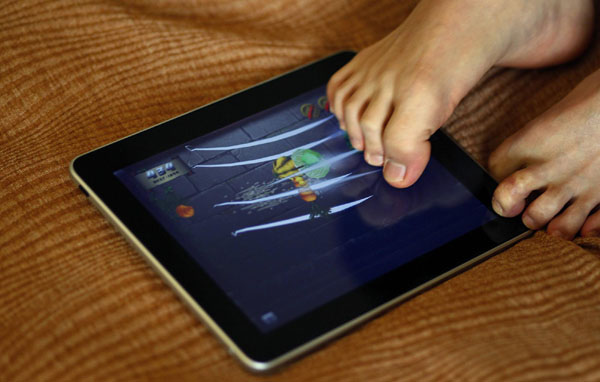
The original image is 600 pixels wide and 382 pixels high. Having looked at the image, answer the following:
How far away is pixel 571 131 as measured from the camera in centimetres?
62

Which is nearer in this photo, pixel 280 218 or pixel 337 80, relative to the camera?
pixel 280 218

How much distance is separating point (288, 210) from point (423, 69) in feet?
0.71

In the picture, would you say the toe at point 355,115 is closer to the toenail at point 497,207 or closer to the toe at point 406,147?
the toe at point 406,147

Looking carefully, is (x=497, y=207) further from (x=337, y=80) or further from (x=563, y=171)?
(x=337, y=80)

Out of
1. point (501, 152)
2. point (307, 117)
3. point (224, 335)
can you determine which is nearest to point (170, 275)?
point (224, 335)

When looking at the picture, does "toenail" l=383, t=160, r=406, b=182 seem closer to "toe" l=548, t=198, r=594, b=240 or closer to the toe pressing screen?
the toe pressing screen

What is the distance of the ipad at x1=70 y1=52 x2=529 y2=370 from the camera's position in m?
0.49

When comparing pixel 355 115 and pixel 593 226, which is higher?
pixel 355 115

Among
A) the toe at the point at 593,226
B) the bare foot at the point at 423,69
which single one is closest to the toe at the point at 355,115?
the bare foot at the point at 423,69

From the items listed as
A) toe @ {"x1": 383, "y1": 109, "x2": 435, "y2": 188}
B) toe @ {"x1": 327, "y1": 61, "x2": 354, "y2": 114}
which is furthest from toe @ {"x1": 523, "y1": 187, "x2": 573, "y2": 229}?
toe @ {"x1": 327, "y1": 61, "x2": 354, "y2": 114}

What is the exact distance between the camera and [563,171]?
24.5 inches

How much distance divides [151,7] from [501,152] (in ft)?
1.57

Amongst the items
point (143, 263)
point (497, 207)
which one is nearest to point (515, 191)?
point (497, 207)

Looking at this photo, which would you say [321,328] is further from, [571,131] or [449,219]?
[571,131]
